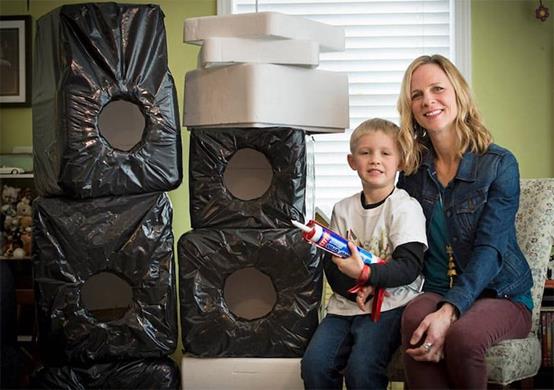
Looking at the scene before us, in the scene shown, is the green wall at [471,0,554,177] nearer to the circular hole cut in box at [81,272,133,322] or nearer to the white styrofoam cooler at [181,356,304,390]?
the white styrofoam cooler at [181,356,304,390]

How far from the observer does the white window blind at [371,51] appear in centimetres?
288

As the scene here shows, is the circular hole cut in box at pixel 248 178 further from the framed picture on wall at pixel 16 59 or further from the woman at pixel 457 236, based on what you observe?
the framed picture on wall at pixel 16 59

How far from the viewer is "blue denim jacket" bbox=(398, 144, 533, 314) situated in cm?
173

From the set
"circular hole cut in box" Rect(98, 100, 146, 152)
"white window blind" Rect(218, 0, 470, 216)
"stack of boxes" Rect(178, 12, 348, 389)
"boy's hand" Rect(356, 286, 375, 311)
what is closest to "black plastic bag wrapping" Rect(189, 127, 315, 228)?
"stack of boxes" Rect(178, 12, 348, 389)

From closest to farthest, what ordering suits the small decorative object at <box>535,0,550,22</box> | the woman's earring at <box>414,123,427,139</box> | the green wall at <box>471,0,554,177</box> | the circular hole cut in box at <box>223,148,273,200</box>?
the woman's earring at <box>414,123,427,139</box> → the circular hole cut in box at <box>223,148,273,200</box> → the small decorative object at <box>535,0,550,22</box> → the green wall at <box>471,0,554,177</box>

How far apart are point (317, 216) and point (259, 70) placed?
0.80 metres

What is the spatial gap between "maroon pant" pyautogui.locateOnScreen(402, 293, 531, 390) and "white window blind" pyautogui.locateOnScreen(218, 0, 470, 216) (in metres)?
1.18

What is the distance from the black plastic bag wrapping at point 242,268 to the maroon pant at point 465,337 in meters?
0.39

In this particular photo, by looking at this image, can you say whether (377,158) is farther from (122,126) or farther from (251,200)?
(122,126)

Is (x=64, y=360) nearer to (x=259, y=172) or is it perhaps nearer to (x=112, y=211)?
(x=112, y=211)

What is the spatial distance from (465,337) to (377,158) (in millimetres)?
536

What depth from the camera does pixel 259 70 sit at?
6.53 feet

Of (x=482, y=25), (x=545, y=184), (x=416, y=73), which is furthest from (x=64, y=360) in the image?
(x=482, y=25)

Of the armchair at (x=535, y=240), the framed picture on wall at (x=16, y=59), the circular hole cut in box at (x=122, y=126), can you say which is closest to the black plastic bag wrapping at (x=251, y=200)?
the circular hole cut in box at (x=122, y=126)
